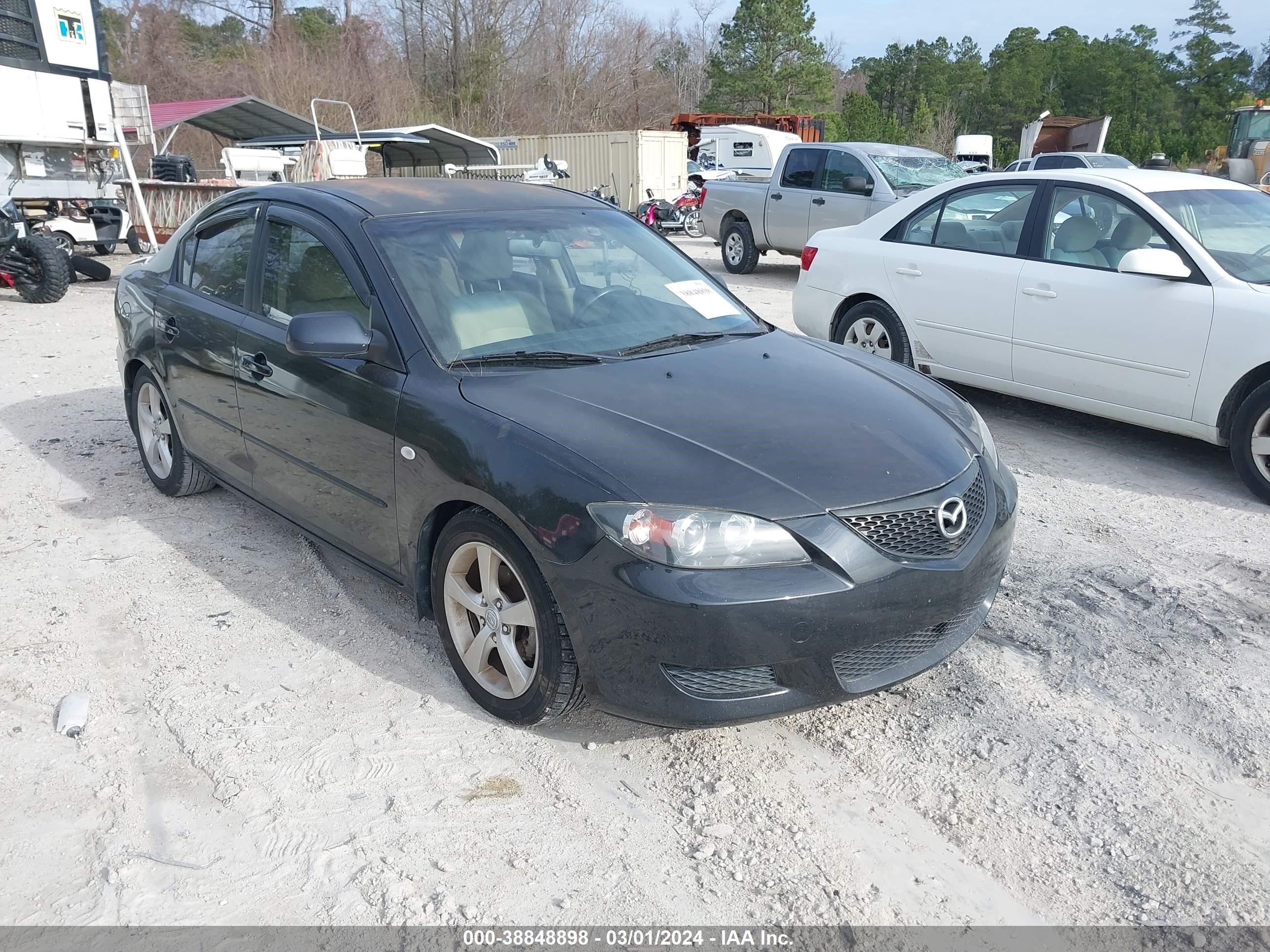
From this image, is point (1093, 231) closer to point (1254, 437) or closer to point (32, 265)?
point (1254, 437)

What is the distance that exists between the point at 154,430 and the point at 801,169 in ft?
35.5

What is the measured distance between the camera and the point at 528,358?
144 inches

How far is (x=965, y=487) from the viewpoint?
3287 millimetres

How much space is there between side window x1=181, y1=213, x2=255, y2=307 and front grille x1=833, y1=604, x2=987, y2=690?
3.02 metres

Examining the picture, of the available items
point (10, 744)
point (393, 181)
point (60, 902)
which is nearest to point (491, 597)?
point (60, 902)

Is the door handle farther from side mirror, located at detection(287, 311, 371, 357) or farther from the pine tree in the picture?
the pine tree

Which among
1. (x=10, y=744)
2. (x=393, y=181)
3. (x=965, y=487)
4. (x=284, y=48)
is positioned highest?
(x=284, y=48)

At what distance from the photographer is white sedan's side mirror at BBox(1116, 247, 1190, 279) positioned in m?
5.57

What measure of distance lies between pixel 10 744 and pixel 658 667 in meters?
2.13

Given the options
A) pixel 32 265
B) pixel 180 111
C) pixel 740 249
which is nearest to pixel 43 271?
pixel 32 265

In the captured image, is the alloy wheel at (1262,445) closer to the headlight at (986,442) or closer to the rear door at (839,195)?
the headlight at (986,442)

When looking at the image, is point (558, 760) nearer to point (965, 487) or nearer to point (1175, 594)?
point (965, 487)

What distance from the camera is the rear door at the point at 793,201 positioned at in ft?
46.2

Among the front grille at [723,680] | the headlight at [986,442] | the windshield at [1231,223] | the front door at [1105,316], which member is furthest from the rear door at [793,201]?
the front grille at [723,680]
